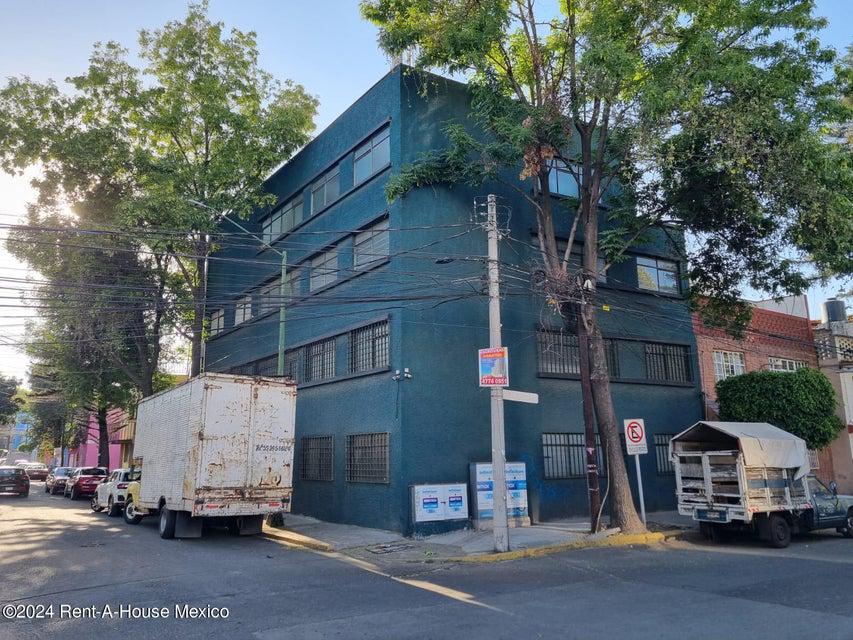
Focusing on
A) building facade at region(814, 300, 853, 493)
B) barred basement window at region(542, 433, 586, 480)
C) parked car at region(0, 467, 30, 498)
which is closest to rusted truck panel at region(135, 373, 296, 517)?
barred basement window at region(542, 433, 586, 480)

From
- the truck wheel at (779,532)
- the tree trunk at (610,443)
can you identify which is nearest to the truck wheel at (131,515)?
the tree trunk at (610,443)

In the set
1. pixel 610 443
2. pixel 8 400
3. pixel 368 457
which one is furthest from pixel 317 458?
pixel 8 400

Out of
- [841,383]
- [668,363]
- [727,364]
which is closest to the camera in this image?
[668,363]

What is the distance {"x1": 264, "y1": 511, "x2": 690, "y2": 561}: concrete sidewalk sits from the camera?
13.1 meters

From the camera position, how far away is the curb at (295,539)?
14.2 metres

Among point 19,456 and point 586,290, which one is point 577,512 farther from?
point 19,456

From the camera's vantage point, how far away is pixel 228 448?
48.1 ft

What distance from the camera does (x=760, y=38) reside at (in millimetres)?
15094

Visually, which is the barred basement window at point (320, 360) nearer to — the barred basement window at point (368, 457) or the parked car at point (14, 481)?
the barred basement window at point (368, 457)

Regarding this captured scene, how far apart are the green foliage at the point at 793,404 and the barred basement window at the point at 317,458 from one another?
12843 millimetres

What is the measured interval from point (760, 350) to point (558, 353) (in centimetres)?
1156

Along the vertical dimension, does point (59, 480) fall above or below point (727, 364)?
below

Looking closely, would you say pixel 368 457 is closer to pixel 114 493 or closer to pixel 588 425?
pixel 588 425

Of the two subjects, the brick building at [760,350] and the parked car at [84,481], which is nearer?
the brick building at [760,350]
